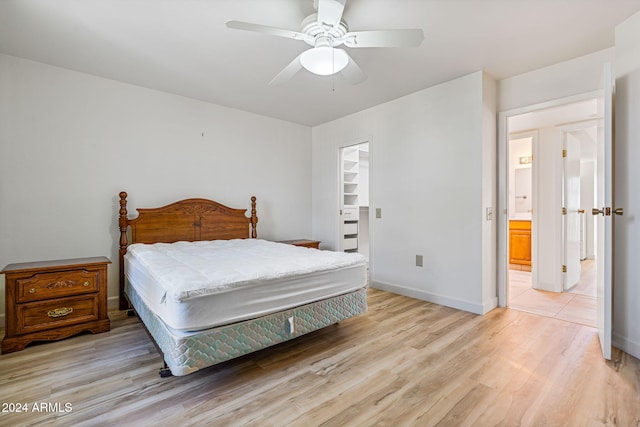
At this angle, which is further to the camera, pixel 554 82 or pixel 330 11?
pixel 554 82

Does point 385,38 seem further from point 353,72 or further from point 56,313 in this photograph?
point 56,313

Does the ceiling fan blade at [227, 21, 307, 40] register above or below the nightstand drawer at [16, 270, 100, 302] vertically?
above

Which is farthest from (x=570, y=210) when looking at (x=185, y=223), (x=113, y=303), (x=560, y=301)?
(x=113, y=303)

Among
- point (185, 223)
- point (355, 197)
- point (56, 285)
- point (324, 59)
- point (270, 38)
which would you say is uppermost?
point (270, 38)

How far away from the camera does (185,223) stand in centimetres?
368

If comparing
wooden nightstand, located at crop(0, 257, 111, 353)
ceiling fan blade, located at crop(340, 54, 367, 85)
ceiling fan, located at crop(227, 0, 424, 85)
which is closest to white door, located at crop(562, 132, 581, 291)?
ceiling fan blade, located at crop(340, 54, 367, 85)

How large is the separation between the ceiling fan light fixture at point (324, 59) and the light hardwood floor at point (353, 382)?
6.95ft

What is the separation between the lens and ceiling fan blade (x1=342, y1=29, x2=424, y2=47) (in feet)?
5.91

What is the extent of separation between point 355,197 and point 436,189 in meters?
2.40

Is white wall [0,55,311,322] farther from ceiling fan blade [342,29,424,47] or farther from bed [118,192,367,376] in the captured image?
ceiling fan blade [342,29,424,47]

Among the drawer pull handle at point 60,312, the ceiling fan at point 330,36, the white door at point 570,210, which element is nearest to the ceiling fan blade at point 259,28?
the ceiling fan at point 330,36

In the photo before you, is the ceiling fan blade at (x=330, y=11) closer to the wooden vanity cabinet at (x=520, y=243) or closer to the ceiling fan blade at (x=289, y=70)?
the ceiling fan blade at (x=289, y=70)

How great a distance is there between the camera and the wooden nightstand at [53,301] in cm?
227

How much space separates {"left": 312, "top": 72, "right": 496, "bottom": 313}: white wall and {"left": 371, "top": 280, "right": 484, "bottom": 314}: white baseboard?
1 centimetres
